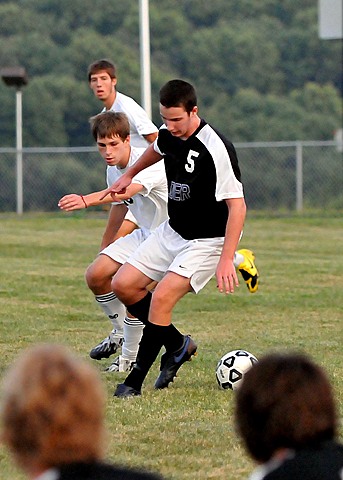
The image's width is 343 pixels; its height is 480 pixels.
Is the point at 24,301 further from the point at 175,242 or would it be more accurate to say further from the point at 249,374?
the point at 249,374

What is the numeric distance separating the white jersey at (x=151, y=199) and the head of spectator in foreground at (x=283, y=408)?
4438 mm

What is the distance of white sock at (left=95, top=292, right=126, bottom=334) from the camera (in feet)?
24.2

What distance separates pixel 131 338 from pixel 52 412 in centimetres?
479

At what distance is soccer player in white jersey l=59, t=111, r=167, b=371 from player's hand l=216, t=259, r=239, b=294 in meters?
0.93

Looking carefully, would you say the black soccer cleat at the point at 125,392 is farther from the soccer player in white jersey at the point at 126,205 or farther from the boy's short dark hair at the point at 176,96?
the boy's short dark hair at the point at 176,96

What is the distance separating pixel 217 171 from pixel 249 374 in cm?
362

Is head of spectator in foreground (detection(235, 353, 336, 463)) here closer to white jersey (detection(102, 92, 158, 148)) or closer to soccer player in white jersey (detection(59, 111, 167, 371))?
soccer player in white jersey (detection(59, 111, 167, 371))

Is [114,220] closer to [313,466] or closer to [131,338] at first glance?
[131,338]

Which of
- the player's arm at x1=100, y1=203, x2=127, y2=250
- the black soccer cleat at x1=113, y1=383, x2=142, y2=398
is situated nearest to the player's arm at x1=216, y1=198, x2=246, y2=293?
the black soccer cleat at x1=113, y1=383, x2=142, y2=398

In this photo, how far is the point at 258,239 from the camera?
1808 cm

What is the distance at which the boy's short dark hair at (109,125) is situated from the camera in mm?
6789

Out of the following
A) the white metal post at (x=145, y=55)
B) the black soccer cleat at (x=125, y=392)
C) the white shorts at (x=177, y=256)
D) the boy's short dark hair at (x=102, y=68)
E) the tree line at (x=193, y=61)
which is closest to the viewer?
the black soccer cleat at (x=125, y=392)

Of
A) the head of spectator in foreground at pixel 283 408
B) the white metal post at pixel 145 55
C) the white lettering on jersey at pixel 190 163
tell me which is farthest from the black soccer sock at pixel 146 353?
the white metal post at pixel 145 55

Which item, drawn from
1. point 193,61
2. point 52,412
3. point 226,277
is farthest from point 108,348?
point 193,61
